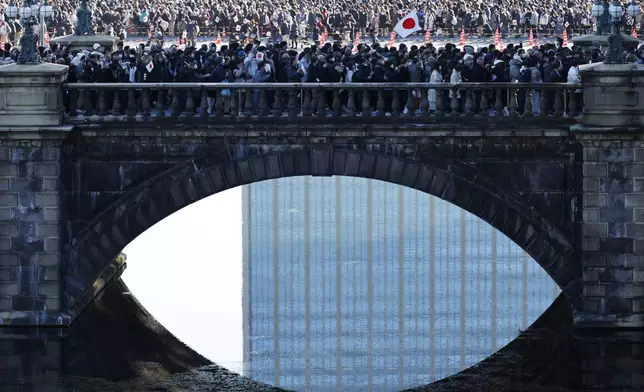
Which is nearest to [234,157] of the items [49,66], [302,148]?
[302,148]

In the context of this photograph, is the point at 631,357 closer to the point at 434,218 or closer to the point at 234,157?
the point at 234,157

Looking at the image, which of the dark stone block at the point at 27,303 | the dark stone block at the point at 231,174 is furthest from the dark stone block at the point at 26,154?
the dark stone block at the point at 231,174

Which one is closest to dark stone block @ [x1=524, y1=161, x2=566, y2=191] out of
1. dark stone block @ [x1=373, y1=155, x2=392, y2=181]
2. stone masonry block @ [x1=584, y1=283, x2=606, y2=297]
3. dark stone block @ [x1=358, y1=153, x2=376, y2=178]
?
stone masonry block @ [x1=584, y1=283, x2=606, y2=297]

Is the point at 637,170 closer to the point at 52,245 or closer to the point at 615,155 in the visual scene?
the point at 615,155

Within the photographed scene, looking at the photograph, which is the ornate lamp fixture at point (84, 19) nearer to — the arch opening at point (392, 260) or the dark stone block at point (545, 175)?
the arch opening at point (392, 260)

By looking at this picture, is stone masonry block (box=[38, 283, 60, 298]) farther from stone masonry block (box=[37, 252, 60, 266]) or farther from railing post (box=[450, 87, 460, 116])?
railing post (box=[450, 87, 460, 116])

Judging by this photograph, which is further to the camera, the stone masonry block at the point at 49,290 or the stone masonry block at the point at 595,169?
the stone masonry block at the point at 49,290

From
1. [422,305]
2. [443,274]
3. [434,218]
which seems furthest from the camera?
[434,218]

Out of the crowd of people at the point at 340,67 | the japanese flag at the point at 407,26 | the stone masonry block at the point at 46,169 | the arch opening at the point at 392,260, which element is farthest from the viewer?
the japanese flag at the point at 407,26
